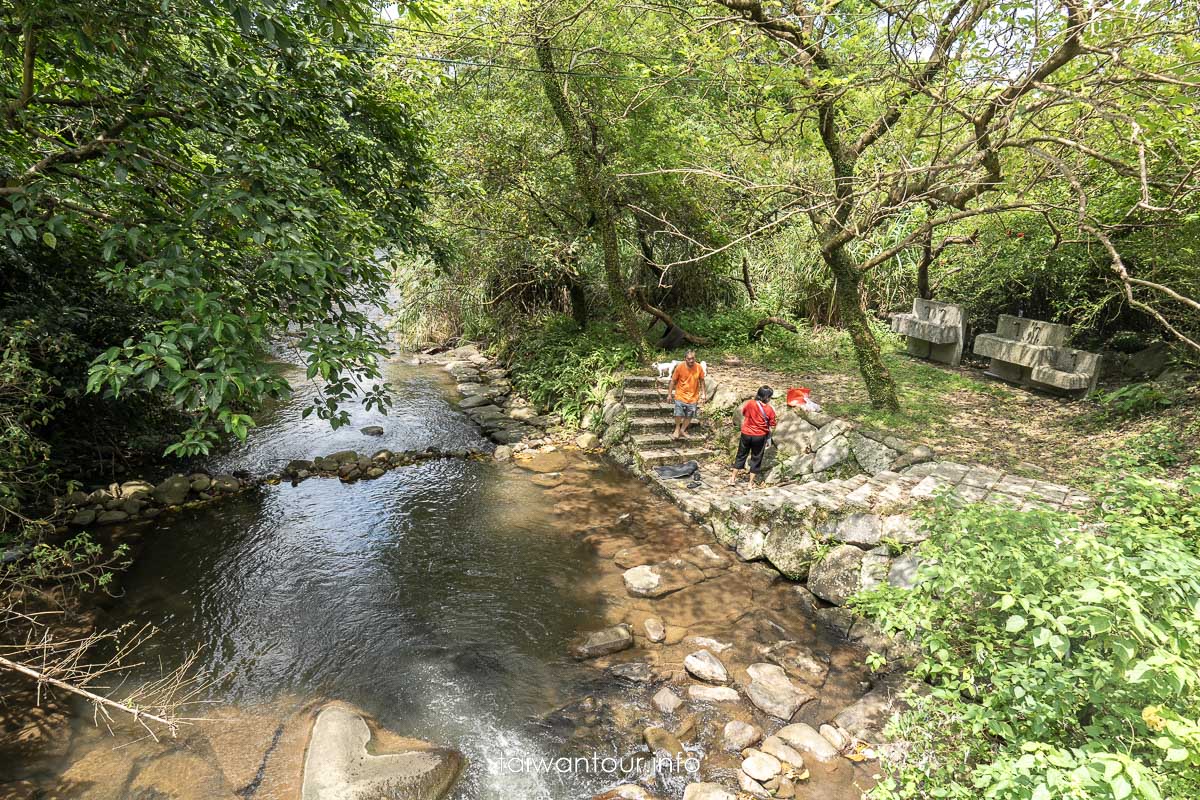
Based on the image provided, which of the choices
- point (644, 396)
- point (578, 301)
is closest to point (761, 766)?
point (644, 396)

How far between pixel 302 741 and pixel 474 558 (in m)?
2.66

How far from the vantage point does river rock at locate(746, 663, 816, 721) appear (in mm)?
4262

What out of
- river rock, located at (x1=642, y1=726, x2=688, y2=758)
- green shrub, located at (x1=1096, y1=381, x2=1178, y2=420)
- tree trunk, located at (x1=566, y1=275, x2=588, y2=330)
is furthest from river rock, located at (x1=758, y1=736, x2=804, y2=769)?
tree trunk, located at (x1=566, y1=275, x2=588, y2=330)

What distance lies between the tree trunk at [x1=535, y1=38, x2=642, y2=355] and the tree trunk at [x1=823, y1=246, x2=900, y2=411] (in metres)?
4.43

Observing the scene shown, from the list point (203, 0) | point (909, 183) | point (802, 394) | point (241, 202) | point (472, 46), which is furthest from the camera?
point (472, 46)

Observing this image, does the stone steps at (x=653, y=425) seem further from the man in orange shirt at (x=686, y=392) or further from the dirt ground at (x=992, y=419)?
the dirt ground at (x=992, y=419)

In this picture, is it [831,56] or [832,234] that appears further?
[832,234]

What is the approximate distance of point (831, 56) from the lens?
21.8ft

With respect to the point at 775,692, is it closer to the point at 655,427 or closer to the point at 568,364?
the point at 655,427

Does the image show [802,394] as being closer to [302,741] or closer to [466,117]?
[302,741]

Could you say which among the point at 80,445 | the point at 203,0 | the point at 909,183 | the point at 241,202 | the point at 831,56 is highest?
the point at 831,56

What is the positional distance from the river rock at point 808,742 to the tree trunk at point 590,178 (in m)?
7.88

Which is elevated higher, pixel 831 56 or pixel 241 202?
pixel 831 56

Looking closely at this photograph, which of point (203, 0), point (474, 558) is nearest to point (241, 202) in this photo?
point (203, 0)
